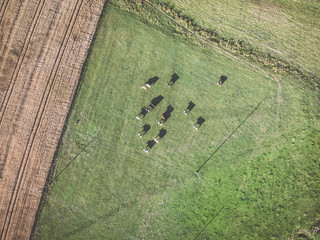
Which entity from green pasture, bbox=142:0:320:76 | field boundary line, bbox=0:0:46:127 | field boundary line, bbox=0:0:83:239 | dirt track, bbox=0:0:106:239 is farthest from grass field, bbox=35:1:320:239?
field boundary line, bbox=0:0:46:127

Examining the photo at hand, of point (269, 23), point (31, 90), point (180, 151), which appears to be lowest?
point (31, 90)

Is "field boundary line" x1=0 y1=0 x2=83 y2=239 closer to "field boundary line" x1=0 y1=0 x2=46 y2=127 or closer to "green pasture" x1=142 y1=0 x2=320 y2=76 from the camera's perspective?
"field boundary line" x1=0 y1=0 x2=46 y2=127

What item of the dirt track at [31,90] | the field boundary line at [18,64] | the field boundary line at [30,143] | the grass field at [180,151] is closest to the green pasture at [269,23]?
the grass field at [180,151]

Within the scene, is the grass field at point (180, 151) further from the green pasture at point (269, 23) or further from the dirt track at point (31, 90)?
the green pasture at point (269, 23)

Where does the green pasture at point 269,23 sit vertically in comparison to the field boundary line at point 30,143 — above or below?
above

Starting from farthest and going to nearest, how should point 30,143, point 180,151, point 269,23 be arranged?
point 269,23
point 180,151
point 30,143

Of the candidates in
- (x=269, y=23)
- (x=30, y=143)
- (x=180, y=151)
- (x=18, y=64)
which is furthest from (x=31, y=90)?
(x=269, y=23)

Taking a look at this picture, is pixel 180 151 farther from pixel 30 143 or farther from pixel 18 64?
pixel 18 64
